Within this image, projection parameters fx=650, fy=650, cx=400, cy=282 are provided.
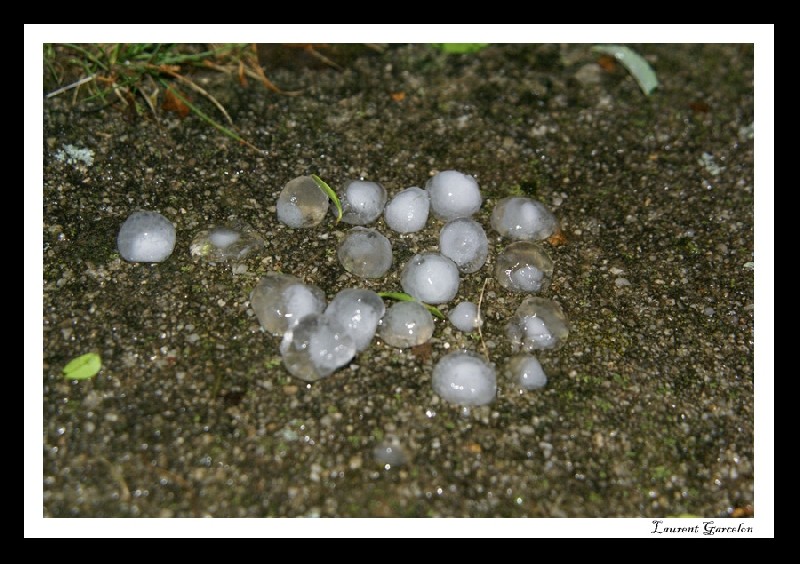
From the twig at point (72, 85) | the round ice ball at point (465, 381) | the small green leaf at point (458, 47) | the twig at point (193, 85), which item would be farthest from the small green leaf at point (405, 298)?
the twig at point (72, 85)

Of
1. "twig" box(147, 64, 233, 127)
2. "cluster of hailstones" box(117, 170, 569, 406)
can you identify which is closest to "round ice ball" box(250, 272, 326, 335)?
"cluster of hailstones" box(117, 170, 569, 406)

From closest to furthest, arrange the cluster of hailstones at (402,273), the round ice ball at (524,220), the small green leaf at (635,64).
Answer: the cluster of hailstones at (402,273), the round ice ball at (524,220), the small green leaf at (635,64)

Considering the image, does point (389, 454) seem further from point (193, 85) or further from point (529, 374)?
point (193, 85)

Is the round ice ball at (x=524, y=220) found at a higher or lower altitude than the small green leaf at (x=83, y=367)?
higher

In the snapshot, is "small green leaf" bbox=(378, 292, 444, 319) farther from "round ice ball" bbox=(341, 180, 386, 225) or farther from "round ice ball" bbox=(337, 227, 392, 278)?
"round ice ball" bbox=(341, 180, 386, 225)

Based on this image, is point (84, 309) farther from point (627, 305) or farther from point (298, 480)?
point (627, 305)

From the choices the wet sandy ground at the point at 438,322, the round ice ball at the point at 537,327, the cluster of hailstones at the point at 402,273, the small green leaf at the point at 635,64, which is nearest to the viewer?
the wet sandy ground at the point at 438,322

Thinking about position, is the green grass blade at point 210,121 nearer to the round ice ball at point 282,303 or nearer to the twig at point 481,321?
the round ice ball at point 282,303

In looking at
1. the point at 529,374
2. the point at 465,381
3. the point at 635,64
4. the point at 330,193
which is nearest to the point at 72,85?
the point at 330,193
